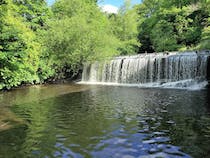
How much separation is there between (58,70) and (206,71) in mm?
13453

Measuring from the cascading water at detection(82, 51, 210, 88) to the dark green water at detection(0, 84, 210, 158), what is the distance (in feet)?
30.9

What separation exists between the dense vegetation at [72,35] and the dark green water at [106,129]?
5.44 meters

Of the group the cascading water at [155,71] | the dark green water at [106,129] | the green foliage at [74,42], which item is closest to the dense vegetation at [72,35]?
the green foliage at [74,42]

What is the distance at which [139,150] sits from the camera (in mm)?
7375

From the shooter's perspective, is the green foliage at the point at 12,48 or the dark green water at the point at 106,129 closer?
the dark green water at the point at 106,129

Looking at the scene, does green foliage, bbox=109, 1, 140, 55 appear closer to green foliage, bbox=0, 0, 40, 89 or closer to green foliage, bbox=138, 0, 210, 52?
green foliage, bbox=138, 0, 210, 52

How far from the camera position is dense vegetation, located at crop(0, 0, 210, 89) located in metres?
18.6

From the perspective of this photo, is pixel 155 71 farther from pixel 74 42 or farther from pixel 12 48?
pixel 12 48

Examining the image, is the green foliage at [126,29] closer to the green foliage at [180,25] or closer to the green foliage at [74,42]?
the green foliage at [180,25]

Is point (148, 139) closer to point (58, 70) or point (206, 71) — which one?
point (206, 71)

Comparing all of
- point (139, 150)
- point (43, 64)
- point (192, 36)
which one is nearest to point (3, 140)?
point (139, 150)

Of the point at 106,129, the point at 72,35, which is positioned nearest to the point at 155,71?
the point at 72,35

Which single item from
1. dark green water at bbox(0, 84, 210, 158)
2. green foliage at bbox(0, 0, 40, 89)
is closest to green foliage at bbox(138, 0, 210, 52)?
green foliage at bbox(0, 0, 40, 89)

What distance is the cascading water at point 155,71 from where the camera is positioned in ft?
76.4
